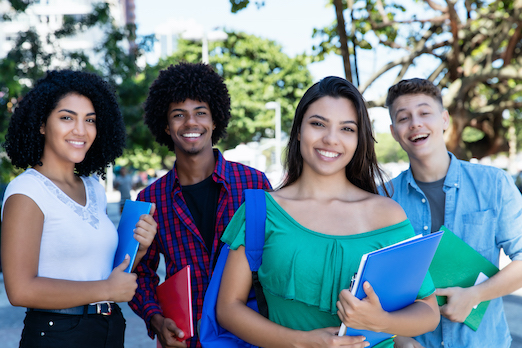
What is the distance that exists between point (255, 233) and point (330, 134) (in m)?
0.48

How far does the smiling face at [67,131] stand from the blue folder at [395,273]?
148 centimetres

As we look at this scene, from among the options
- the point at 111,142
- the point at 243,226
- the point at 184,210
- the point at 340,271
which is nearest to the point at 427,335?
the point at 340,271

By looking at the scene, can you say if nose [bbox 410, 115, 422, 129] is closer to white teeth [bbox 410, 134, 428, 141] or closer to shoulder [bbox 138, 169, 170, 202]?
white teeth [bbox 410, 134, 428, 141]

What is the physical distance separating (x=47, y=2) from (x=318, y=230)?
6386 cm

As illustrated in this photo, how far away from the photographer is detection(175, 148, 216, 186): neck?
2824 millimetres

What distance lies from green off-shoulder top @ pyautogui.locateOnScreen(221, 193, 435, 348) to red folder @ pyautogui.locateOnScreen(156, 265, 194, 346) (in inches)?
20.0

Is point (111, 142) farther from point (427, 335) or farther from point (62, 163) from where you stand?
point (427, 335)

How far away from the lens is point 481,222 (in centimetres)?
229

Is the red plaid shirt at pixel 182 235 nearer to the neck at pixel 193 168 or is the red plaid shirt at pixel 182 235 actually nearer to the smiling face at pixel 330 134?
the neck at pixel 193 168

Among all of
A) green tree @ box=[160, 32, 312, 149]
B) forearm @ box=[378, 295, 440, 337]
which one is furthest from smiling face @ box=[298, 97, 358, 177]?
green tree @ box=[160, 32, 312, 149]

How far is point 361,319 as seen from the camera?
1.47 m

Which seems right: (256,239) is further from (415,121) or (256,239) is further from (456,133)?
(456,133)

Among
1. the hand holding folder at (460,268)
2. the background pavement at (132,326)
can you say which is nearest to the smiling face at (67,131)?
the hand holding folder at (460,268)

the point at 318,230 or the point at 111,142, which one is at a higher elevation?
the point at 111,142
